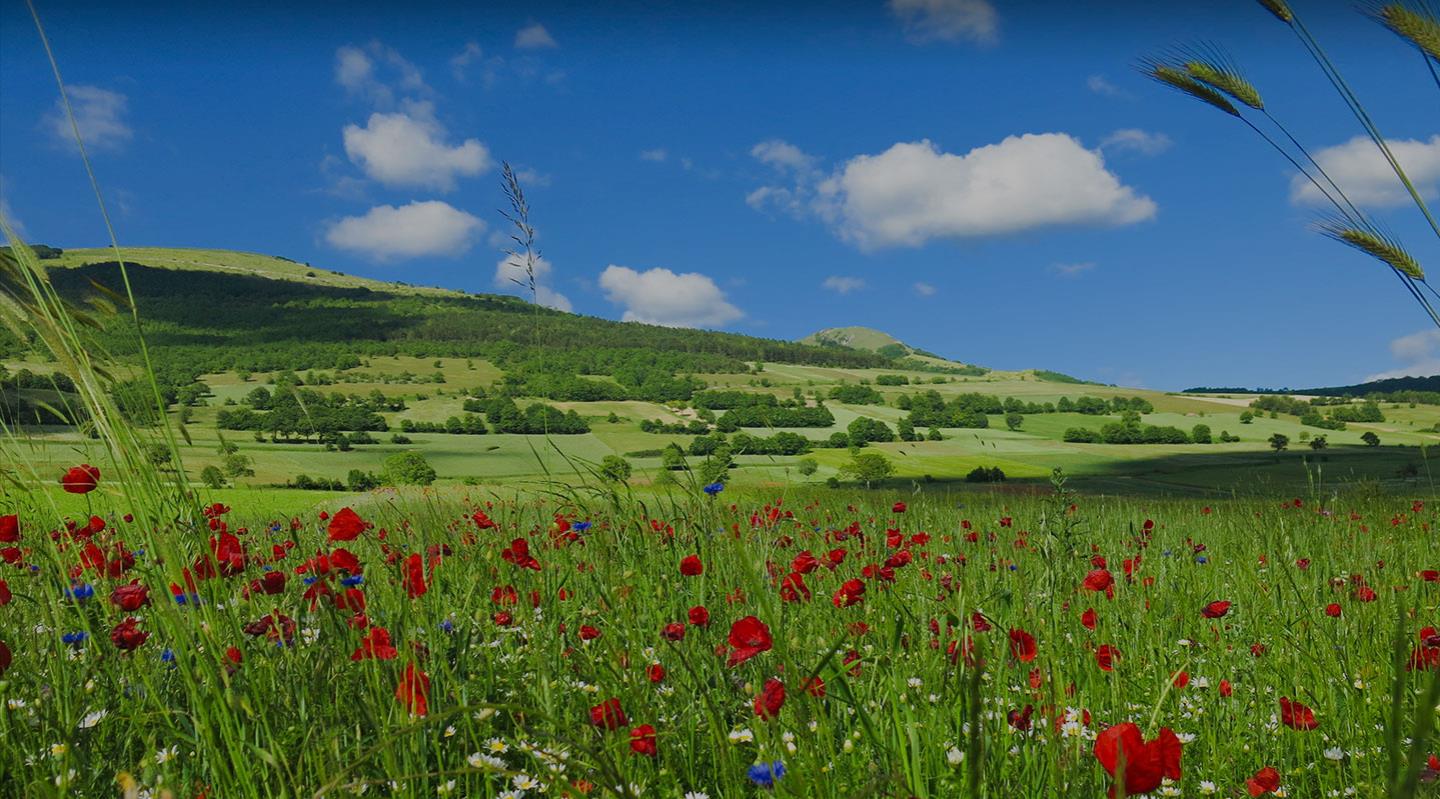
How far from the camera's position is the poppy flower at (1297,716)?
7.70 feet

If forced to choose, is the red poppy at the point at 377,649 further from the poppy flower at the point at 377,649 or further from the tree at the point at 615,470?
the tree at the point at 615,470

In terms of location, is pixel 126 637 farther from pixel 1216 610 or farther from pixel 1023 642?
pixel 1216 610

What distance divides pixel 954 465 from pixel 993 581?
47.1 meters

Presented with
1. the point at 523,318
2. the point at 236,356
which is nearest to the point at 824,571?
the point at 236,356

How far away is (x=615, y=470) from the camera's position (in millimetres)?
3408

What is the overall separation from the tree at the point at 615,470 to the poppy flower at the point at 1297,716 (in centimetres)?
234

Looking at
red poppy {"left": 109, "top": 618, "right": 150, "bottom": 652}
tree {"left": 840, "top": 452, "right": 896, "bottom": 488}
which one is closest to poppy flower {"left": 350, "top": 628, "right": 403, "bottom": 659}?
red poppy {"left": 109, "top": 618, "right": 150, "bottom": 652}

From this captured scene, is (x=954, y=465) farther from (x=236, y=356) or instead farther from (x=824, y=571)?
(x=236, y=356)

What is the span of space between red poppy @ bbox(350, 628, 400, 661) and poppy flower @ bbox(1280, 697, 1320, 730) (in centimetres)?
254

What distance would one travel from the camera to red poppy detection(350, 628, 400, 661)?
2.10 m

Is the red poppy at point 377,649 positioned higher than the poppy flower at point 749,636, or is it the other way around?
the poppy flower at point 749,636

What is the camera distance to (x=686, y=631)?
2.68m

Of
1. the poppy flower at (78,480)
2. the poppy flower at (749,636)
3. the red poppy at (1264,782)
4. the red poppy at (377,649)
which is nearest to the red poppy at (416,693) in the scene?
the red poppy at (377,649)

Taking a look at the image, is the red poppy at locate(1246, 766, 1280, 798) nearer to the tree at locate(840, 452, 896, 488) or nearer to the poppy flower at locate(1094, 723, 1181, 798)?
the poppy flower at locate(1094, 723, 1181, 798)
